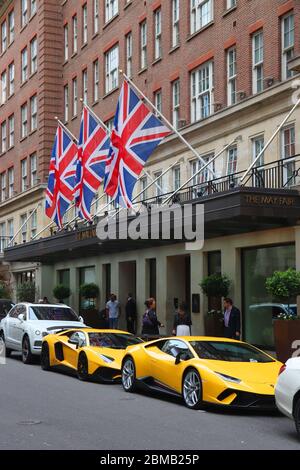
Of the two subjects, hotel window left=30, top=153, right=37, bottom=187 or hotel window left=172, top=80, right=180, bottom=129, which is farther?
hotel window left=30, top=153, right=37, bottom=187

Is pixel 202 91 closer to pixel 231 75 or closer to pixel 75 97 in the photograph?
pixel 231 75

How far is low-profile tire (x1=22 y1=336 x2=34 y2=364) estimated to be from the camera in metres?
20.1

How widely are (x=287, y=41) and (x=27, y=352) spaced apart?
12203 mm

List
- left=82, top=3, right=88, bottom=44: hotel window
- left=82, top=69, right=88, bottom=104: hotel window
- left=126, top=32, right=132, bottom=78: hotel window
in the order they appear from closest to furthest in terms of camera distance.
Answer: left=126, top=32, right=132, bottom=78: hotel window
left=82, top=69, right=88, bottom=104: hotel window
left=82, top=3, right=88, bottom=44: hotel window

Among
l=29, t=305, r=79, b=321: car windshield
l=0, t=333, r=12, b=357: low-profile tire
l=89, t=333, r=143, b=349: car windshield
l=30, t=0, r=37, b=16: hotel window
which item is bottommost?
l=0, t=333, r=12, b=357: low-profile tire

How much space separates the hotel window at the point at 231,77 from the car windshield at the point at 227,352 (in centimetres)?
1437

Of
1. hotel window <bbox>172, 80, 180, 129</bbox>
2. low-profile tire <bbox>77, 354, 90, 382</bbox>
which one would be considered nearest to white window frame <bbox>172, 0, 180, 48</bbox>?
hotel window <bbox>172, 80, 180, 129</bbox>

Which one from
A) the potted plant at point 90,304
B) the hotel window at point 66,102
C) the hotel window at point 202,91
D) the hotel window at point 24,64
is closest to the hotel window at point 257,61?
the hotel window at point 202,91

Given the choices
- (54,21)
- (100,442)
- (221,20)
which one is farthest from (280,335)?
(54,21)

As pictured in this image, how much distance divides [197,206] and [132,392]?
8046mm

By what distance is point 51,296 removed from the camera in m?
43.6

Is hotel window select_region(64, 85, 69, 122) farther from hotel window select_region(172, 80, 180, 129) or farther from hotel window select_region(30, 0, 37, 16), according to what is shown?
hotel window select_region(172, 80, 180, 129)

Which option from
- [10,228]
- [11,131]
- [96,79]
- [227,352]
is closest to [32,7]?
[11,131]

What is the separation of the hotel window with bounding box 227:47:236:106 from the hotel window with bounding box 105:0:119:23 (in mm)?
11097
